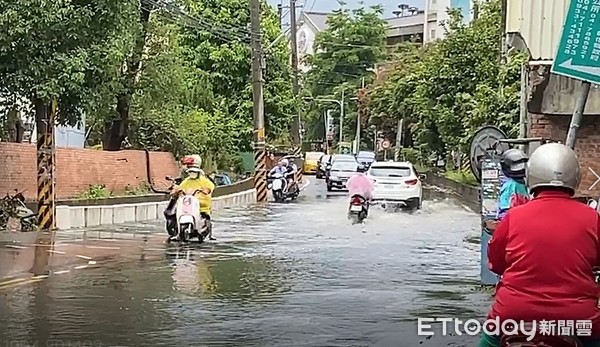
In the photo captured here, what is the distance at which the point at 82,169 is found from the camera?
90.1 feet

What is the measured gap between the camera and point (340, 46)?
79312mm

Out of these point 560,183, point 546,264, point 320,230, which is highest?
point 560,183

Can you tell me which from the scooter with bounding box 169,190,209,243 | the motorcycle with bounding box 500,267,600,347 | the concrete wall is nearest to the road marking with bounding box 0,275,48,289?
the scooter with bounding box 169,190,209,243

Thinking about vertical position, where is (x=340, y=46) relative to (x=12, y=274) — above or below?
above

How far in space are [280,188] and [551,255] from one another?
96.6ft

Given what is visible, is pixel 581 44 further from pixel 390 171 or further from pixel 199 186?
pixel 390 171

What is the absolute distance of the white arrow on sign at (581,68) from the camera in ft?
24.4

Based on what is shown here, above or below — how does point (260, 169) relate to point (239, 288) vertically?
above

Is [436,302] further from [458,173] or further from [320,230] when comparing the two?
[458,173]

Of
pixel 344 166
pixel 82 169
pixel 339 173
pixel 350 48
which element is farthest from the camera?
pixel 350 48

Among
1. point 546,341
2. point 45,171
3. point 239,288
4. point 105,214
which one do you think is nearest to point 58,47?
point 45,171

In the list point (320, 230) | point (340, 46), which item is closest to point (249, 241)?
point (320, 230)

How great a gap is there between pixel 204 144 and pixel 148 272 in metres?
24.5

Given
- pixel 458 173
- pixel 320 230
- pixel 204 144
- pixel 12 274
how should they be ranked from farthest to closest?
pixel 458 173 → pixel 204 144 → pixel 320 230 → pixel 12 274
